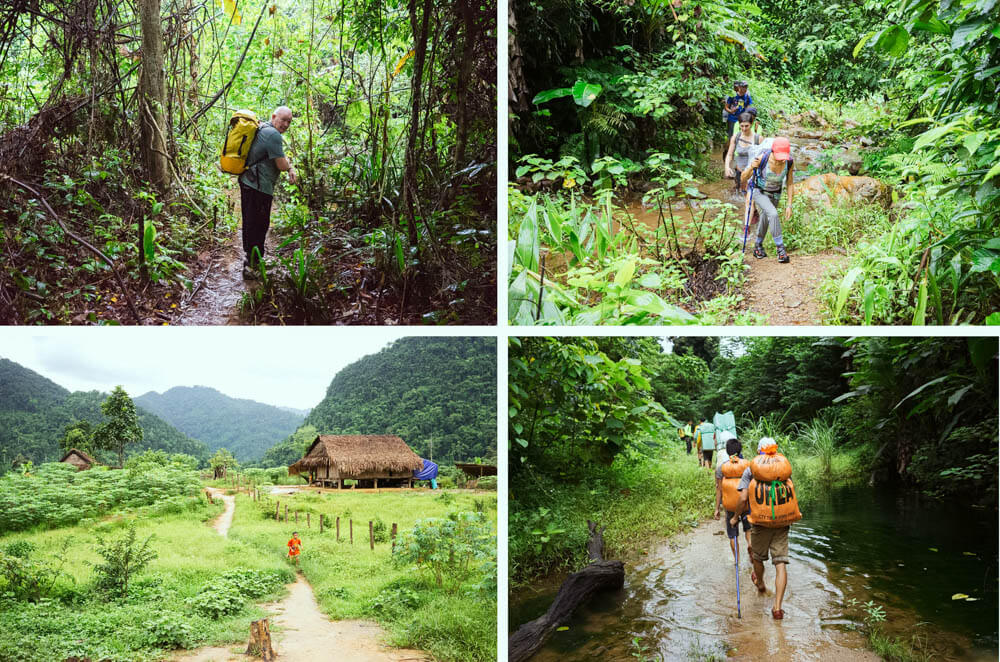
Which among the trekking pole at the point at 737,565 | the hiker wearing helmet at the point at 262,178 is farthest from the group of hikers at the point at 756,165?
the hiker wearing helmet at the point at 262,178

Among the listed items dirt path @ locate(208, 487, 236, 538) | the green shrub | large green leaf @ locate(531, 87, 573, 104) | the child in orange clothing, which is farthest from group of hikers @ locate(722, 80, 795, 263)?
the green shrub

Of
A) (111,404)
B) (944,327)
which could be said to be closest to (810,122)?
(944,327)

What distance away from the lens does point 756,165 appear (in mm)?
2098

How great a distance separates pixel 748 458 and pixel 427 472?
998mm

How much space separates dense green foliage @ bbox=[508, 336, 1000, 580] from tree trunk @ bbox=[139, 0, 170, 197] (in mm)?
1173

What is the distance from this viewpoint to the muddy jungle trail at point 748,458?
2.08 m

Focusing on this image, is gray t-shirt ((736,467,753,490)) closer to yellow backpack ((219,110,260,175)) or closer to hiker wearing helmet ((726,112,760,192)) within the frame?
hiker wearing helmet ((726,112,760,192))

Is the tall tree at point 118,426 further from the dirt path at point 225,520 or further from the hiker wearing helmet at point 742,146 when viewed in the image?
the hiker wearing helmet at point 742,146

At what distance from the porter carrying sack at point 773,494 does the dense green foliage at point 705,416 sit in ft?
0.18

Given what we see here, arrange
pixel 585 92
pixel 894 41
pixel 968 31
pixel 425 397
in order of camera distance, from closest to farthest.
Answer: pixel 968 31, pixel 894 41, pixel 585 92, pixel 425 397

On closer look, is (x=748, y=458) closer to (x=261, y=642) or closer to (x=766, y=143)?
(x=766, y=143)

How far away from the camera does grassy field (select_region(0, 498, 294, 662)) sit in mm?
2127

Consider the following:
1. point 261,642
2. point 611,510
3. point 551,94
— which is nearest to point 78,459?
point 261,642

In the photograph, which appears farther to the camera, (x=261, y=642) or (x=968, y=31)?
(x=261, y=642)
